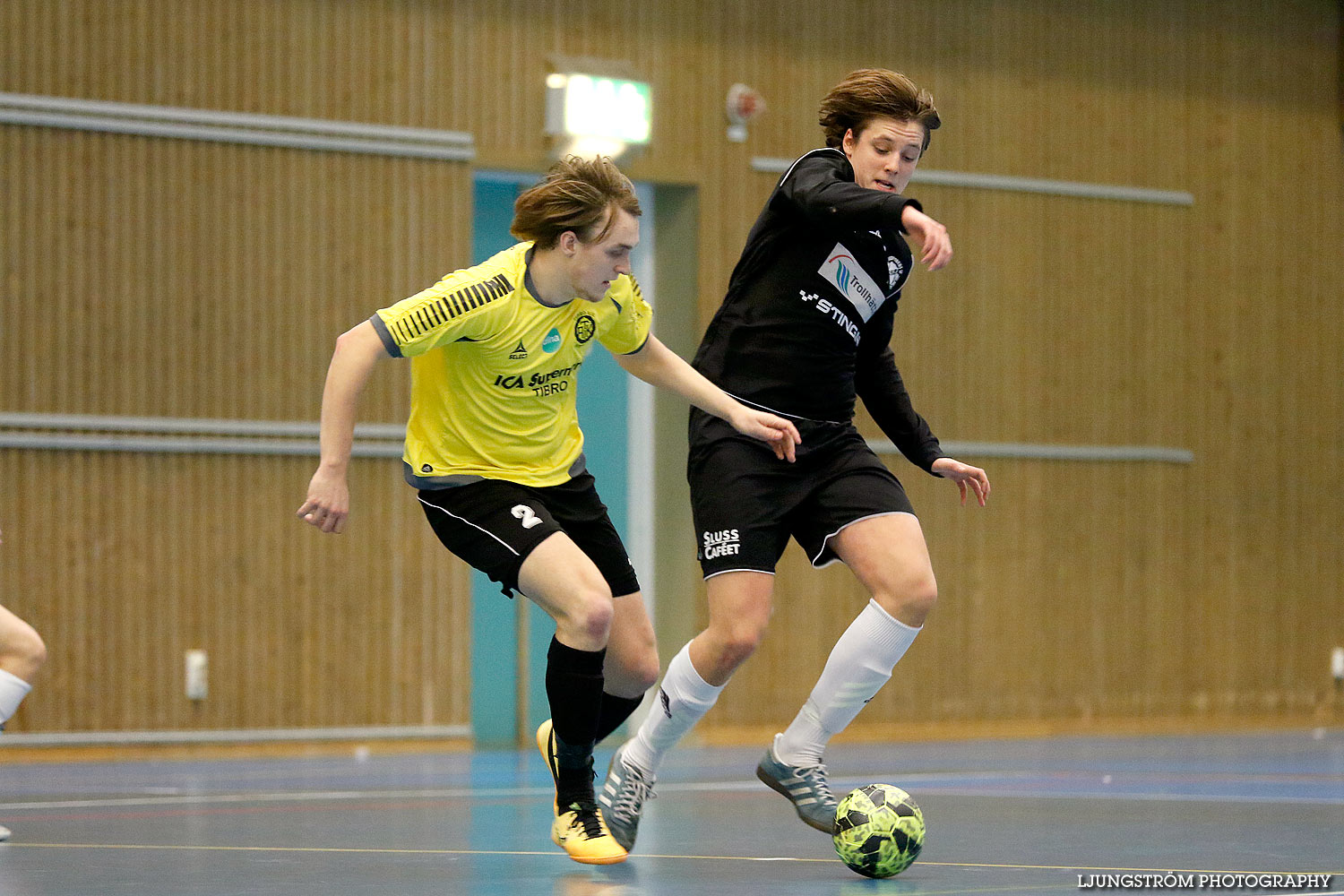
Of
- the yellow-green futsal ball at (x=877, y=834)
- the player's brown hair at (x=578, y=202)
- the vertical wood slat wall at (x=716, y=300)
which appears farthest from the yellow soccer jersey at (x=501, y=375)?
the vertical wood slat wall at (x=716, y=300)

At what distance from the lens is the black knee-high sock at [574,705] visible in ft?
12.9

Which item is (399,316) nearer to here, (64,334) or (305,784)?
(305,784)

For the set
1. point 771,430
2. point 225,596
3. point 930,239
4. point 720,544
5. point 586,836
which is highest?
point 930,239

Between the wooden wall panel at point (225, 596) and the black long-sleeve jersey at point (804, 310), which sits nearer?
the black long-sleeve jersey at point (804, 310)

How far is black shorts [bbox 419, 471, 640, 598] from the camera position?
3.95 metres

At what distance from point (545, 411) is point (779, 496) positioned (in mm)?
601

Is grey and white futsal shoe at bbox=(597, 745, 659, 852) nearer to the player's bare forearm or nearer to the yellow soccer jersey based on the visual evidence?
the yellow soccer jersey

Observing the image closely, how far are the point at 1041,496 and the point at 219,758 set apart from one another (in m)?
5.10

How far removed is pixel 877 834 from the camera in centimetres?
363

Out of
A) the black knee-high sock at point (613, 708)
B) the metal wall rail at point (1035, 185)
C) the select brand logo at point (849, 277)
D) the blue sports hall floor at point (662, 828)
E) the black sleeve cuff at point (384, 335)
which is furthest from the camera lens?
the metal wall rail at point (1035, 185)

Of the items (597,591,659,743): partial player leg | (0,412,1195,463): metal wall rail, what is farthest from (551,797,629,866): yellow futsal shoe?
(0,412,1195,463): metal wall rail

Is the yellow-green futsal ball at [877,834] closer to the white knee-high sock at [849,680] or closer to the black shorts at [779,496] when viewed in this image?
the white knee-high sock at [849,680]

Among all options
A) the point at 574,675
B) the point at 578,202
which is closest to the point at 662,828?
the point at 574,675

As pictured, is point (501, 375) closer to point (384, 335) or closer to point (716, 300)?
point (384, 335)
